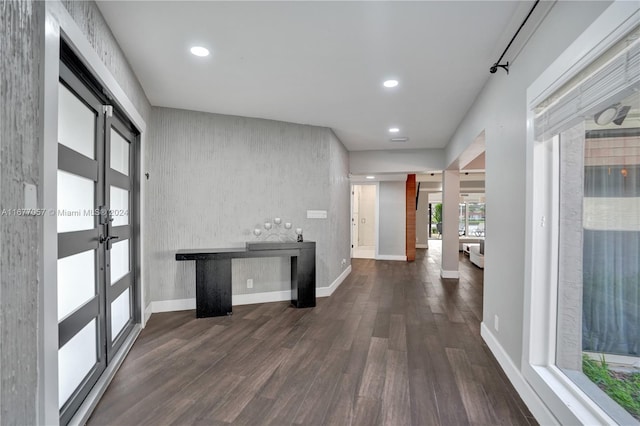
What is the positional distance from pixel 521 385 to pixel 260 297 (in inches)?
124

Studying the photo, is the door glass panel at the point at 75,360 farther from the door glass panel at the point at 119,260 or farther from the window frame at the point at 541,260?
the window frame at the point at 541,260

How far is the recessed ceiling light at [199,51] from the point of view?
254cm

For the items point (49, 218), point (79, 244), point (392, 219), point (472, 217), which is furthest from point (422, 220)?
point (49, 218)

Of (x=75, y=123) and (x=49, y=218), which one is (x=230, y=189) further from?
(x=49, y=218)

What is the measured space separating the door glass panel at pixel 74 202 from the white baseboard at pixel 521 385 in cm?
293

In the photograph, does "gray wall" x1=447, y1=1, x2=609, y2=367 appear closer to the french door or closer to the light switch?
the light switch

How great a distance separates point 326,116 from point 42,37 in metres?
3.29

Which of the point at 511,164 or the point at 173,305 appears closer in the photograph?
the point at 511,164

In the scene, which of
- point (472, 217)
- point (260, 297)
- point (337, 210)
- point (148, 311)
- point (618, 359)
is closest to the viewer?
point (618, 359)

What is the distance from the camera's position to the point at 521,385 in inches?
85.2

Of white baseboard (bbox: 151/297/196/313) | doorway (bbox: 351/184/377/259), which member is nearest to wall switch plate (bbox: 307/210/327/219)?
white baseboard (bbox: 151/297/196/313)

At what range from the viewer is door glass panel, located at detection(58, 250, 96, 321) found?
5.88 feet

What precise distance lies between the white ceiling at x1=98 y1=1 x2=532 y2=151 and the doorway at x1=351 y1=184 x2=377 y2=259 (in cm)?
667

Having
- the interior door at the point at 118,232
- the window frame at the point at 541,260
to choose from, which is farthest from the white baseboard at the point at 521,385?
the interior door at the point at 118,232
